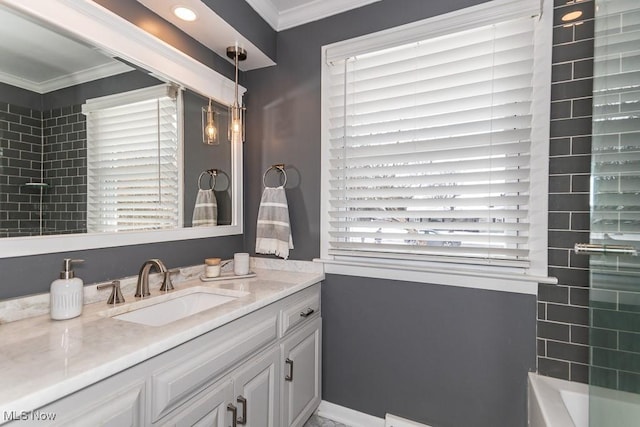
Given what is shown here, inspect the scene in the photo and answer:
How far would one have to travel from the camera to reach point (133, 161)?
145 centimetres

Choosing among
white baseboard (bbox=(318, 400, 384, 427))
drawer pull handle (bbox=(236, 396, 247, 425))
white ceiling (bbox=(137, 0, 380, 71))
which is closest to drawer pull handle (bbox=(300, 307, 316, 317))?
drawer pull handle (bbox=(236, 396, 247, 425))

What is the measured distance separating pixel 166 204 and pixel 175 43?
2.85 feet

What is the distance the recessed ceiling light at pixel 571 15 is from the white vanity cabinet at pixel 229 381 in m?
1.79

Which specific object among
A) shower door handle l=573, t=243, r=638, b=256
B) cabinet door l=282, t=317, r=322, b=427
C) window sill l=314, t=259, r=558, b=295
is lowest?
cabinet door l=282, t=317, r=322, b=427

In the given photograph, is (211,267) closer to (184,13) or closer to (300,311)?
(300,311)

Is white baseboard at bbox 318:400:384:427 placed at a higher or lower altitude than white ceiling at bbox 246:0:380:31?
lower

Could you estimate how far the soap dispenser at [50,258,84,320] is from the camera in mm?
1061

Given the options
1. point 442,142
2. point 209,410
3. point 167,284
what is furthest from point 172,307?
point 442,142

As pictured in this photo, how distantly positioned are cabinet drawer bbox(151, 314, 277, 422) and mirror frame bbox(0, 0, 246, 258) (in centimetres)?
68

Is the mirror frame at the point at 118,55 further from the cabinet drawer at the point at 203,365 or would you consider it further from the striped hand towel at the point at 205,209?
the cabinet drawer at the point at 203,365

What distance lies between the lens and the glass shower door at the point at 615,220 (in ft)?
3.54

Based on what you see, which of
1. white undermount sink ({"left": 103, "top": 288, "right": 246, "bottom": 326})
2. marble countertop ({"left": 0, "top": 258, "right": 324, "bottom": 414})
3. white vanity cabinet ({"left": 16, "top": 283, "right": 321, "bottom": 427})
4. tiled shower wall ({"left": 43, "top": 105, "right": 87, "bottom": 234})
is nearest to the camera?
marble countertop ({"left": 0, "top": 258, "right": 324, "bottom": 414})

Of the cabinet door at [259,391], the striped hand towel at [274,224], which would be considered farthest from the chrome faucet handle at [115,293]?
the striped hand towel at [274,224]

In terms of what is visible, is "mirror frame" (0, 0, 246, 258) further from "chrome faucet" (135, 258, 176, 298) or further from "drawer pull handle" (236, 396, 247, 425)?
"drawer pull handle" (236, 396, 247, 425)
